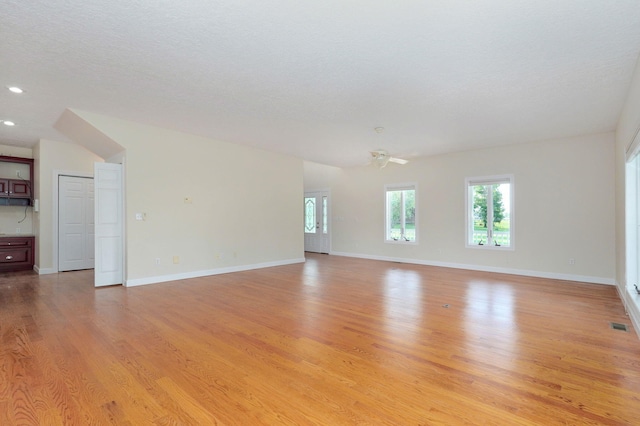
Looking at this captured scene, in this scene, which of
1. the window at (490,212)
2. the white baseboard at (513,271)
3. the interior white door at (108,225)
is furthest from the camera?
the window at (490,212)

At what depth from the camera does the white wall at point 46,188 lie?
686 cm

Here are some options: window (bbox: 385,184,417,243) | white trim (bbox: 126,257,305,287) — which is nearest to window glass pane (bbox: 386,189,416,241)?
window (bbox: 385,184,417,243)

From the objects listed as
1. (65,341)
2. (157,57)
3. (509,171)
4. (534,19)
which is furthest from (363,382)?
(509,171)

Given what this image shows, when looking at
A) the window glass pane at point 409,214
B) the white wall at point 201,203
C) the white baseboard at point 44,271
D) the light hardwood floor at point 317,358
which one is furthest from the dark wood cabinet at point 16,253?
the window glass pane at point 409,214

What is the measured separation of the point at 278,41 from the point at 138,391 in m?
3.00

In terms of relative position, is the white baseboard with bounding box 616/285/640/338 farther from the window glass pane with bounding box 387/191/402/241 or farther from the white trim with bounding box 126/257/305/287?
the white trim with bounding box 126/257/305/287

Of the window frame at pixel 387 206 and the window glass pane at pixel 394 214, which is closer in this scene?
the window frame at pixel 387 206

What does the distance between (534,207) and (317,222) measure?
20.3 feet

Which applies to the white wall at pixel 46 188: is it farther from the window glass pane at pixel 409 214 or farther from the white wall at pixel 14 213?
the window glass pane at pixel 409 214

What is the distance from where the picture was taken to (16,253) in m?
7.14

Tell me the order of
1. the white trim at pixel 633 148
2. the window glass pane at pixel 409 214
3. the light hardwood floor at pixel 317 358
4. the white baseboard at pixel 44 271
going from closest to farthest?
1. the light hardwood floor at pixel 317 358
2. the white trim at pixel 633 148
3. the white baseboard at pixel 44 271
4. the window glass pane at pixel 409 214

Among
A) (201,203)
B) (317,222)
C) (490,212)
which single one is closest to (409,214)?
(490,212)

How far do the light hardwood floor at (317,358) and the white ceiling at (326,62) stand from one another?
8.99 feet

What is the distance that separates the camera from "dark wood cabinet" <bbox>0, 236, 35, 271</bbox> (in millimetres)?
6969
